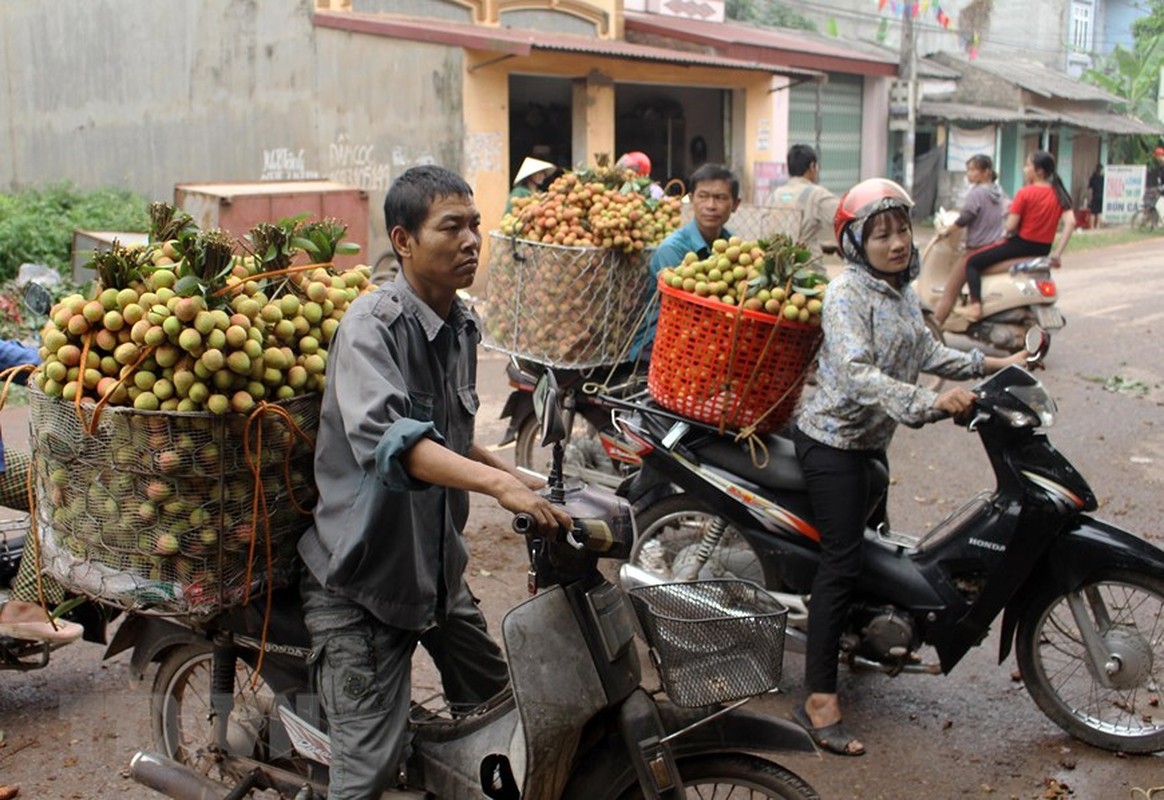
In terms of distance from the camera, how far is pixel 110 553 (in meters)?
3.01

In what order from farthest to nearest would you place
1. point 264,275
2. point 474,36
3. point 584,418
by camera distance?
point 474,36
point 584,418
point 264,275

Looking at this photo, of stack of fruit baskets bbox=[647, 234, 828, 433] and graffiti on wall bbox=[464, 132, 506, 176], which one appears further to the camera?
graffiti on wall bbox=[464, 132, 506, 176]

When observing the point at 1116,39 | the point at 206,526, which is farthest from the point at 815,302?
the point at 1116,39

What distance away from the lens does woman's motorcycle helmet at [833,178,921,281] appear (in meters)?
4.11

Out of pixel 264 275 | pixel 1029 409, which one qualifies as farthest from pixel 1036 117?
pixel 264 275

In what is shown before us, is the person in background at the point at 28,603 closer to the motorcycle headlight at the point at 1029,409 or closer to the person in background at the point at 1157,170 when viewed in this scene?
the motorcycle headlight at the point at 1029,409

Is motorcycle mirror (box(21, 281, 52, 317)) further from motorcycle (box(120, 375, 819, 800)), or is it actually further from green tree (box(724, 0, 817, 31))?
green tree (box(724, 0, 817, 31))

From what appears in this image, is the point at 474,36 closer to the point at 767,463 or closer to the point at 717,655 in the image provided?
the point at 767,463

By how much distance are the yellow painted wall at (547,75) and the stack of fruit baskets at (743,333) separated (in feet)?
37.6

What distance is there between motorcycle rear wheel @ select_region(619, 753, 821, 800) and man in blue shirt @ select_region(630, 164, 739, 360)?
121 inches

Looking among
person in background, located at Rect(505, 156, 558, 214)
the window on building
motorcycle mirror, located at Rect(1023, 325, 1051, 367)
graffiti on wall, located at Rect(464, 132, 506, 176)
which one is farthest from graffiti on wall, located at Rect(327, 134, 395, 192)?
the window on building

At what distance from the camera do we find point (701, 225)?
228 inches

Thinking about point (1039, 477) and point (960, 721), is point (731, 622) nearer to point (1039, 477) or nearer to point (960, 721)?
point (1039, 477)

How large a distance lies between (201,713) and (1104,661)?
2.93 metres
